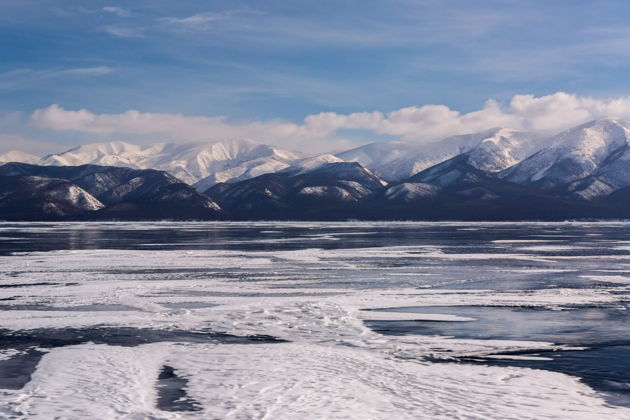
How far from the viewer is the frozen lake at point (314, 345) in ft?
50.2

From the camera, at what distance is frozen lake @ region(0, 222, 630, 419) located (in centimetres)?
1529

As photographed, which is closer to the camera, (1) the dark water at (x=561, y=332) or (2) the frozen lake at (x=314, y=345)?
(2) the frozen lake at (x=314, y=345)

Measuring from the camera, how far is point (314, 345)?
21359mm

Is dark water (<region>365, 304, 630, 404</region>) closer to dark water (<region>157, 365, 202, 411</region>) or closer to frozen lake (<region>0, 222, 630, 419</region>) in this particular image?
frozen lake (<region>0, 222, 630, 419</region>)

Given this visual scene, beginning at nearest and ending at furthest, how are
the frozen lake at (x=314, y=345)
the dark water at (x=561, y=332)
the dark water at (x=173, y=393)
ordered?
the dark water at (x=173, y=393) < the frozen lake at (x=314, y=345) < the dark water at (x=561, y=332)

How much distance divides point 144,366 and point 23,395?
362cm

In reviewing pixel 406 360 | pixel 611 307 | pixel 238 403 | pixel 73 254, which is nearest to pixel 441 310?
pixel 611 307

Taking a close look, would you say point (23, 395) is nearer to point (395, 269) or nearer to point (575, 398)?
point (575, 398)

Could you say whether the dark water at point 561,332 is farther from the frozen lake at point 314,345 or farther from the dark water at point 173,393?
the dark water at point 173,393

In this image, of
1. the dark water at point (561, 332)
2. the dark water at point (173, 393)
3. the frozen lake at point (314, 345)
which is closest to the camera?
the dark water at point (173, 393)

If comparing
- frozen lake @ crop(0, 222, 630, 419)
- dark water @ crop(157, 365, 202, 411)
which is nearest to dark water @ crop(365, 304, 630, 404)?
frozen lake @ crop(0, 222, 630, 419)

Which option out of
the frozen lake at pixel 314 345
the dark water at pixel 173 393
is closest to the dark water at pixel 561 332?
the frozen lake at pixel 314 345

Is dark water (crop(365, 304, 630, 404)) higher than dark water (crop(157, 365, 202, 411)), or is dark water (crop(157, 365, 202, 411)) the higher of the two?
dark water (crop(365, 304, 630, 404))

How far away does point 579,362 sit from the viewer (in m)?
19.0
